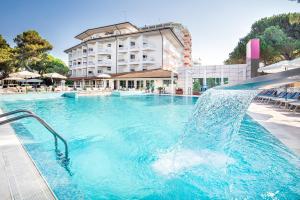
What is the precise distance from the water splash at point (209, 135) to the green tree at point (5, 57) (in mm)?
34645

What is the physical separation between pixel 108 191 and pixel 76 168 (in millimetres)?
1176

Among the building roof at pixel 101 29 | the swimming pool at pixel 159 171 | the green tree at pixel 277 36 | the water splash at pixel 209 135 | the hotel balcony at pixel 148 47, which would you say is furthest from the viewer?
the building roof at pixel 101 29

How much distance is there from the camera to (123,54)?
43.2 meters

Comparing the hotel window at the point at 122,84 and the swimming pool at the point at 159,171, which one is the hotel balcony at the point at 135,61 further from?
the swimming pool at the point at 159,171

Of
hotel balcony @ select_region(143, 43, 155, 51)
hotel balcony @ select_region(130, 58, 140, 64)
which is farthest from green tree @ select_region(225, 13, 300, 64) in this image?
hotel balcony @ select_region(130, 58, 140, 64)

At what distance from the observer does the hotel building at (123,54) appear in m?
38.9

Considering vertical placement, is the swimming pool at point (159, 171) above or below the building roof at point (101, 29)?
below

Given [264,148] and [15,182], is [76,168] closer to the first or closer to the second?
[15,182]

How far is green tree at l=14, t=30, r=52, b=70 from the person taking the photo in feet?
117

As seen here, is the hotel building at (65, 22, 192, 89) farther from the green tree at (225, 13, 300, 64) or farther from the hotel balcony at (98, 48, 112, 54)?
the green tree at (225, 13, 300, 64)

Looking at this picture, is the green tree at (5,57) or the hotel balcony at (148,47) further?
the hotel balcony at (148,47)

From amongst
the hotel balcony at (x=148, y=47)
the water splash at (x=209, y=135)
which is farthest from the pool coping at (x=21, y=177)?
the hotel balcony at (x=148, y=47)

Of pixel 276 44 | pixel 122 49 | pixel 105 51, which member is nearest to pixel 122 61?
pixel 122 49

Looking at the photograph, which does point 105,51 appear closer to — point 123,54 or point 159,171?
point 123,54
